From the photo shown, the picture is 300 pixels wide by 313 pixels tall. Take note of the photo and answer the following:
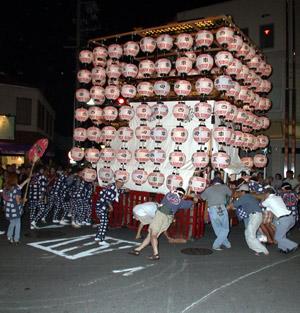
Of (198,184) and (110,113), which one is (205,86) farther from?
(110,113)

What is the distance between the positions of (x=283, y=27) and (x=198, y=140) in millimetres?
13559

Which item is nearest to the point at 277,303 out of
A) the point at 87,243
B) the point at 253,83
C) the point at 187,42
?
the point at 87,243

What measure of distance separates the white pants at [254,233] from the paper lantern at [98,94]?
7.20 m

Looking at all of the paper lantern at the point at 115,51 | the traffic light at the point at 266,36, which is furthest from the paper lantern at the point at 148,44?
the traffic light at the point at 266,36

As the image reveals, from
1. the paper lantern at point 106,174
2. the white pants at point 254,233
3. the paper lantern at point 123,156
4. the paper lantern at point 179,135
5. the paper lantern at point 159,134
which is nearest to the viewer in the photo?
the white pants at point 254,233

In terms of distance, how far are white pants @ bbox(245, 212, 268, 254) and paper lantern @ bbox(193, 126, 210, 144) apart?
289 centimetres

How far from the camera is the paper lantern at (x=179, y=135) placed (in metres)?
11.5

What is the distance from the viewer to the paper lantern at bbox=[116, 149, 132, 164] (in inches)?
497

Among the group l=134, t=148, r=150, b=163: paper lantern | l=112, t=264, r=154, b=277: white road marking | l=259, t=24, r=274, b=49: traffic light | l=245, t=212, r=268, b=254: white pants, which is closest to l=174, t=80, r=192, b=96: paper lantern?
l=134, t=148, r=150, b=163: paper lantern

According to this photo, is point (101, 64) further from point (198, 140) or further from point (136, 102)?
point (198, 140)

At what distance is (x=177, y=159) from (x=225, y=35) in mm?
4138

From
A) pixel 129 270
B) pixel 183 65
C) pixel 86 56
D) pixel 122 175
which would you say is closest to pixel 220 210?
pixel 129 270

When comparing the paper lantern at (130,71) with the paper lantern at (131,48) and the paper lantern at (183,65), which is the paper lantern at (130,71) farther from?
the paper lantern at (183,65)

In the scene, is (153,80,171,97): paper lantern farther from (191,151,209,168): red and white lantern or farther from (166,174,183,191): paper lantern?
(166,174,183,191): paper lantern
